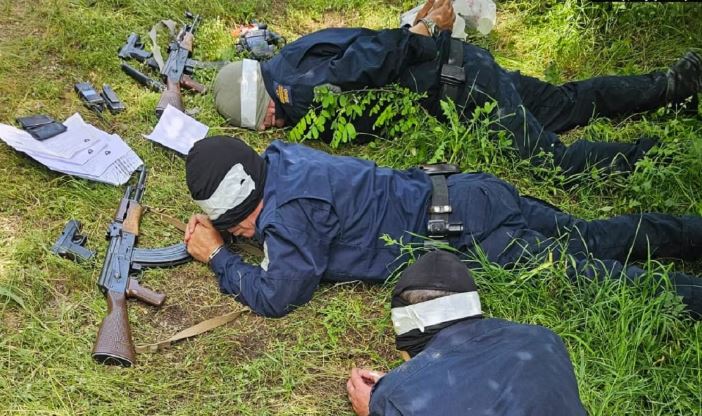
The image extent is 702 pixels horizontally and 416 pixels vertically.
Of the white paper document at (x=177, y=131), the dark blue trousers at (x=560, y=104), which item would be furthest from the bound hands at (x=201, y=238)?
the dark blue trousers at (x=560, y=104)

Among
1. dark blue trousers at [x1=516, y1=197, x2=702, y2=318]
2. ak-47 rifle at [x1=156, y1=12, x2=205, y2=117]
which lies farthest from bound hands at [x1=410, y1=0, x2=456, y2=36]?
dark blue trousers at [x1=516, y1=197, x2=702, y2=318]

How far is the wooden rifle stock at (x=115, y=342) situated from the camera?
11.1 feet

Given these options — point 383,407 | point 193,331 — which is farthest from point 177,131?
point 383,407

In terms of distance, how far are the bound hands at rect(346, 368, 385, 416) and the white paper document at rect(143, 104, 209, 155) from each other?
7.19ft

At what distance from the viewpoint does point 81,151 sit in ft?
14.7

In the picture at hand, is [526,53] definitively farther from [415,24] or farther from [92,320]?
[92,320]

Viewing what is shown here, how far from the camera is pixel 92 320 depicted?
12.0ft

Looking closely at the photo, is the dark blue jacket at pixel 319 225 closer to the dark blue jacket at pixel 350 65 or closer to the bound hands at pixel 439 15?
the dark blue jacket at pixel 350 65

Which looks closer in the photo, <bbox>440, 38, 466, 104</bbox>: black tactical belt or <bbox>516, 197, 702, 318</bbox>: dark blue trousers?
<bbox>516, 197, 702, 318</bbox>: dark blue trousers

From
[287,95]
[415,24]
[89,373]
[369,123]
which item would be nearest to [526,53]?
[415,24]

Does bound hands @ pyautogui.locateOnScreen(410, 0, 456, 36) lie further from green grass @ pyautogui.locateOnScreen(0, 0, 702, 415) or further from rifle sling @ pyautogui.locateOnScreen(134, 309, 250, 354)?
rifle sling @ pyautogui.locateOnScreen(134, 309, 250, 354)

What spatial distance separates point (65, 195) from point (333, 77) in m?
1.94

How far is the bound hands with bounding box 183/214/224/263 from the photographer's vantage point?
154 inches

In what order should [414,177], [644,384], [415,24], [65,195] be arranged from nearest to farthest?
1. [644,384]
2. [414,177]
3. [65,195]
4. [415,24]
